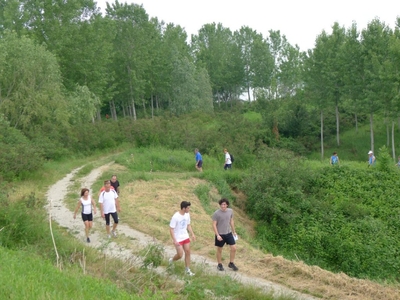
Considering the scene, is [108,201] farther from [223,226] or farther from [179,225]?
[223,226]

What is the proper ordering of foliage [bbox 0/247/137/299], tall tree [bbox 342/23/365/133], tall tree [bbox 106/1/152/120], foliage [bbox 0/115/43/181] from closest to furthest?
foliage [bbox 0/247/137/299] < foliage [bbox 0/115/43/181] < tall tree [bbox 342/23/365/133] < tall tree [bbox 106/1/152/120]

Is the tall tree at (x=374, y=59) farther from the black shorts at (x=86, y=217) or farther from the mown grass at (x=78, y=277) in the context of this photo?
the mown grass at (x=78, y=277)

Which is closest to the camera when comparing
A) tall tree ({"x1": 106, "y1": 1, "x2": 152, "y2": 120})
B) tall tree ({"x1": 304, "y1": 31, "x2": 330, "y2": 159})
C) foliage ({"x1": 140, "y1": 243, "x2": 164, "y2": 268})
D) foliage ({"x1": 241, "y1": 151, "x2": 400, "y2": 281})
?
foliage ({"x1": 140, "y1": 243, "x2": 164, "y2": 268})

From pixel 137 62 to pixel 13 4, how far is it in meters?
12.6

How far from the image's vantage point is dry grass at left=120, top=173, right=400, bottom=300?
8.53m

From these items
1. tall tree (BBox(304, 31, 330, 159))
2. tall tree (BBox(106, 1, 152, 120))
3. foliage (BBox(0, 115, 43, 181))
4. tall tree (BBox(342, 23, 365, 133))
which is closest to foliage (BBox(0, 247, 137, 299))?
foliage (BBox(0, 115, 43, 181))

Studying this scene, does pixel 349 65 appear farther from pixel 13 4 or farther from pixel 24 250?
pixel 24 250

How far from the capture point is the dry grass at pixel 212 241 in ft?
28.0

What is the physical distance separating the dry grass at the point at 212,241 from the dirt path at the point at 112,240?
0.33 metres

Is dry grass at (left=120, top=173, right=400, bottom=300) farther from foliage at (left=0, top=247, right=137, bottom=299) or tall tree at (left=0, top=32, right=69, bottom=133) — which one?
tall tree at (left=0, top=32, right=69, bottom=133)

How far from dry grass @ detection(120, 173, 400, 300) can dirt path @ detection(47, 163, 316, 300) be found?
33 cm

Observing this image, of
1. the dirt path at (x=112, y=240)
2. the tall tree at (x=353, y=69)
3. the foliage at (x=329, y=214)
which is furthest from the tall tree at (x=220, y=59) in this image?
the dirt path at (x=112, y=240)

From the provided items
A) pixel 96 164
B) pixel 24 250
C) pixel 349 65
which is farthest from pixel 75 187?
pixel 349 65

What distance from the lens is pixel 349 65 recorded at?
32969 millimetres
